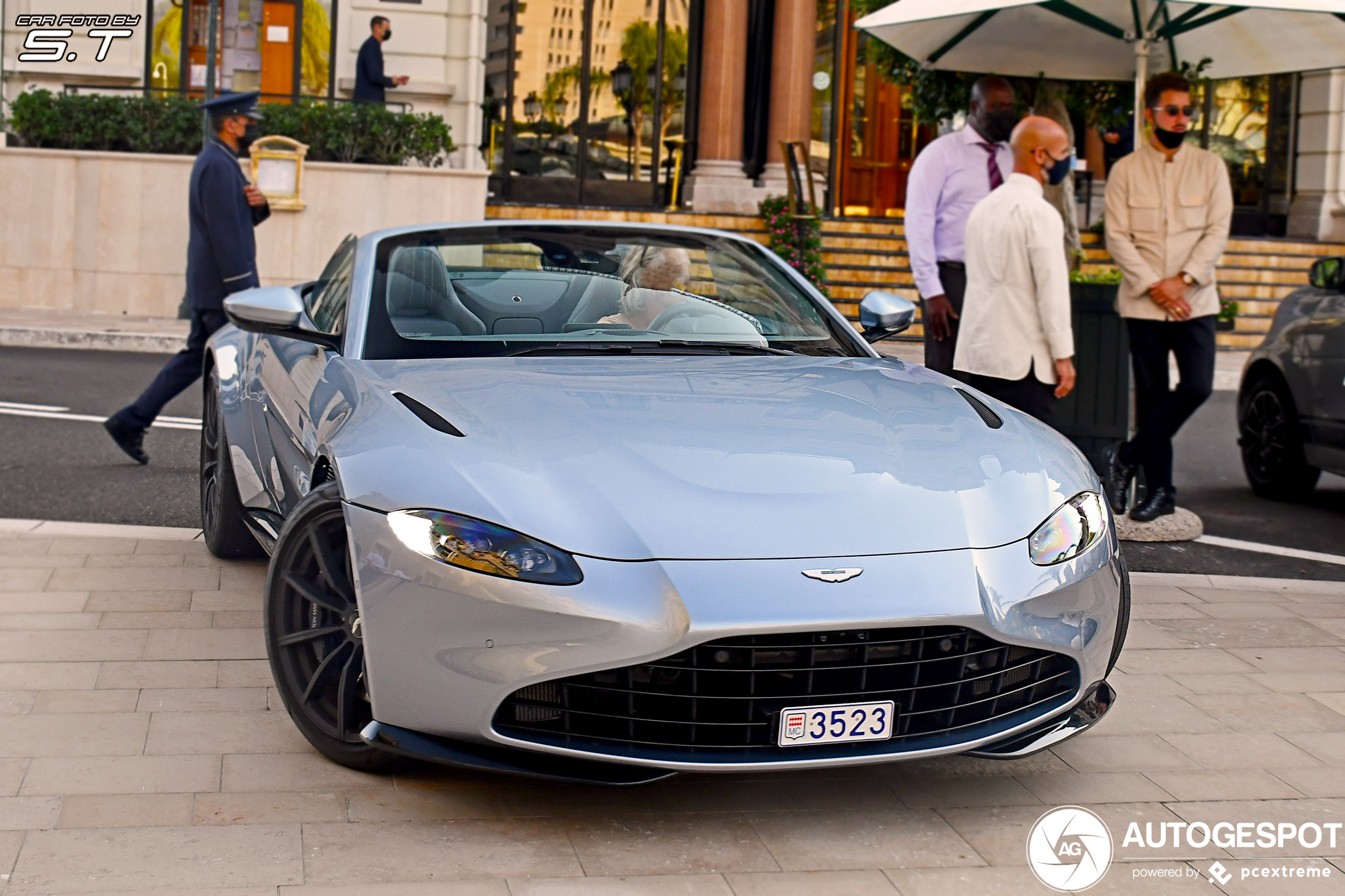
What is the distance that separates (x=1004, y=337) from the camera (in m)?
5.98

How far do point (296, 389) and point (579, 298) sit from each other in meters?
0.85

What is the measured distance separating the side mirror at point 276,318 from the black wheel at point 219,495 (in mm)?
936

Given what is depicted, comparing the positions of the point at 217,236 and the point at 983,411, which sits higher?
the point at 217,236

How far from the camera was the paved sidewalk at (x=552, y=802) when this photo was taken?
9.79 feet

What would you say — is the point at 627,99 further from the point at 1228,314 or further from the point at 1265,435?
the point at 1265,435

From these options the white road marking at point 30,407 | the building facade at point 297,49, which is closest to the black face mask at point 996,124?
the white road marking at point 30,407

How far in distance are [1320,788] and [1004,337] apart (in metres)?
2.67

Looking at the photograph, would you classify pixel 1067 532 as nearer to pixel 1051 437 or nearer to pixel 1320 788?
pixel 1051 437

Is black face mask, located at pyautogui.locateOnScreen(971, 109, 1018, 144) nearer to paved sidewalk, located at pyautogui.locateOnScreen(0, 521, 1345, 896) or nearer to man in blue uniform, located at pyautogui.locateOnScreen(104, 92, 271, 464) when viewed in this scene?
paved sidewalk, located at pyautogui.locateOnScreen(0, 521, 1345, 896)

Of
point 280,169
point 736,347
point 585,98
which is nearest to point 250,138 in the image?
point 280,169

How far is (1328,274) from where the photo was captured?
7750 mm

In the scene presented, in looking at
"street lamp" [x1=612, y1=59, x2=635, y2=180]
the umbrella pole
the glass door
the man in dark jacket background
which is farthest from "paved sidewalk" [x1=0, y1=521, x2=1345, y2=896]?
"street lamp" [x1=612, y1=59, x2=635, y2=180]

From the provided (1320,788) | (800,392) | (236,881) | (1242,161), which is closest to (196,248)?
(800,392)

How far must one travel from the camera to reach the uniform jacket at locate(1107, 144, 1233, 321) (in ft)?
21.8
